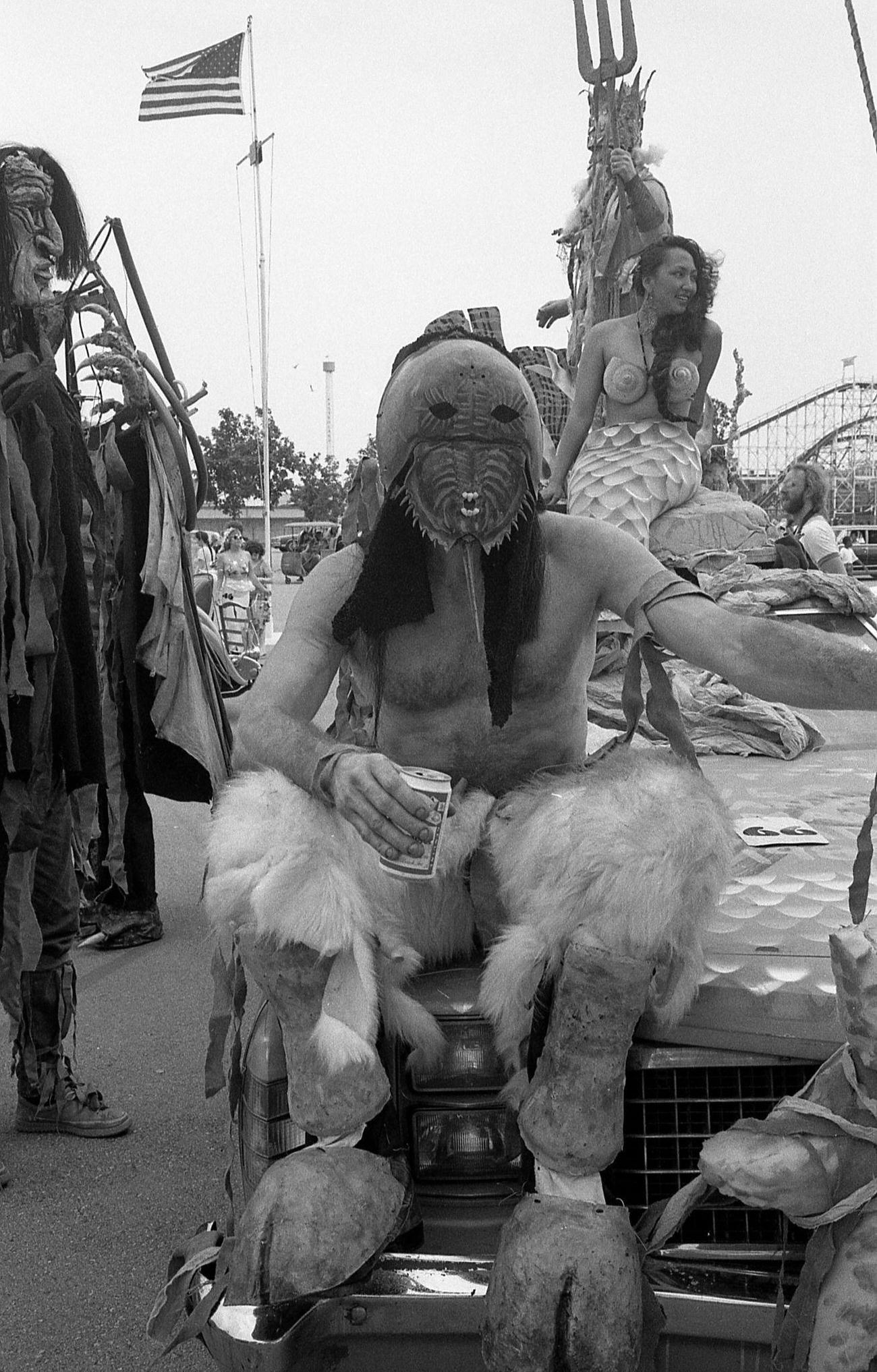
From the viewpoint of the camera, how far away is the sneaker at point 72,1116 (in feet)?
10.5

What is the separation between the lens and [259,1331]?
160 centimetres

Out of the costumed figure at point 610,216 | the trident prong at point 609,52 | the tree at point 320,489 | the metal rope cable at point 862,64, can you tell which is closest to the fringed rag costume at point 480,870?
the metal rope cable at point 862,64

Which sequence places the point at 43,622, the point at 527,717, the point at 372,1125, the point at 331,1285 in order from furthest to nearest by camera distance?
the point at 43,622 < the point at 527,717 < the point at 372,1125 < the point at 331,1285

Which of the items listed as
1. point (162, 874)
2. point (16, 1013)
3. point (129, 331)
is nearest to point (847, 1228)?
point (16, 1013)

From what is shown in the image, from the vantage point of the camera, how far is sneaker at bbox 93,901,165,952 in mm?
4789

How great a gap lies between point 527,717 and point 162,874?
4145 mm

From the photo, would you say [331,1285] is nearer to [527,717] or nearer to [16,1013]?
[527,717]

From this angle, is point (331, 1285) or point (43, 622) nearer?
point (331, 1285)

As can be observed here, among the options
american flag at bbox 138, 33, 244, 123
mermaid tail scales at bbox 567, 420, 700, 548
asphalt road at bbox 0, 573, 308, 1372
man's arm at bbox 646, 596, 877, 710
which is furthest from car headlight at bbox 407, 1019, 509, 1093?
american flag at bbox 138, 33, 244, 123

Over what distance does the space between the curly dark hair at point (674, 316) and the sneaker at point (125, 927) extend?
2983mm

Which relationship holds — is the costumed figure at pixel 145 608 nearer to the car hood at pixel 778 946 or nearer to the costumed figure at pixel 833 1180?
the car hood at pixel 778 946

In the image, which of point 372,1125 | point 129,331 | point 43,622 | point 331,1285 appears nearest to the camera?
point 331,1285

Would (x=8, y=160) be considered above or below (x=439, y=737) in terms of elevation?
above

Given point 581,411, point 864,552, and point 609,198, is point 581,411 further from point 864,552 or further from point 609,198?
point 864,552
